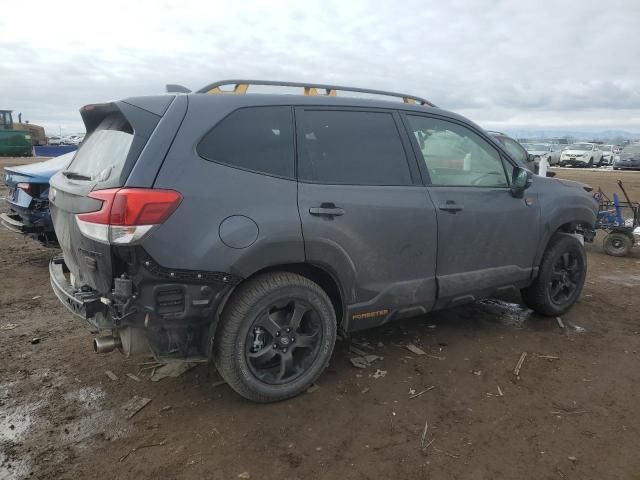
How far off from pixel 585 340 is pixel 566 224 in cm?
109

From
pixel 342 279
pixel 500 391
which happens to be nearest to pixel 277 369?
pixel 342 279

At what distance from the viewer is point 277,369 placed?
3.18 metres

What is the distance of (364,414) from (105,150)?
2266 millimetres

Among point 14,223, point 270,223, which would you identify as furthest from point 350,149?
point 14,223

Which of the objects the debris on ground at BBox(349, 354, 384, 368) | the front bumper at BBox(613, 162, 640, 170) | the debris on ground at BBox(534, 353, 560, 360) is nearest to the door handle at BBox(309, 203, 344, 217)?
the debris on ground at BBox(349, 354, 384, 368)

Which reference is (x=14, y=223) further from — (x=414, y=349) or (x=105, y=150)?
(x=414, y=349)

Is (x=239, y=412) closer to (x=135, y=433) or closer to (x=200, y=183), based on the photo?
(x=135, y=433)

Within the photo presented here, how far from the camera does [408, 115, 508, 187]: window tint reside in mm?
3760

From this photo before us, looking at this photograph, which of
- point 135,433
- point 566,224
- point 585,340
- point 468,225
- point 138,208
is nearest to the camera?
point 138,208

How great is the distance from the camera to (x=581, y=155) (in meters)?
30.6

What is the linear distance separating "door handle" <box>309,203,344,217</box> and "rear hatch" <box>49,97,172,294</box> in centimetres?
103

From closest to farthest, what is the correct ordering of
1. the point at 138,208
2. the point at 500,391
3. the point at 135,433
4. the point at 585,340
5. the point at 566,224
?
the point at 138,208, the point at 135,433, the point at 500,391, the point at 585,340, the point at 566,224

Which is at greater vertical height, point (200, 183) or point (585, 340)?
point (200, 183)

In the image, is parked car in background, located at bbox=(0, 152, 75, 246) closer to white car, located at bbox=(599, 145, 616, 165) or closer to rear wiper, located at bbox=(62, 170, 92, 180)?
rear wiper, located at bbox=(62, 170, 92, 180)
